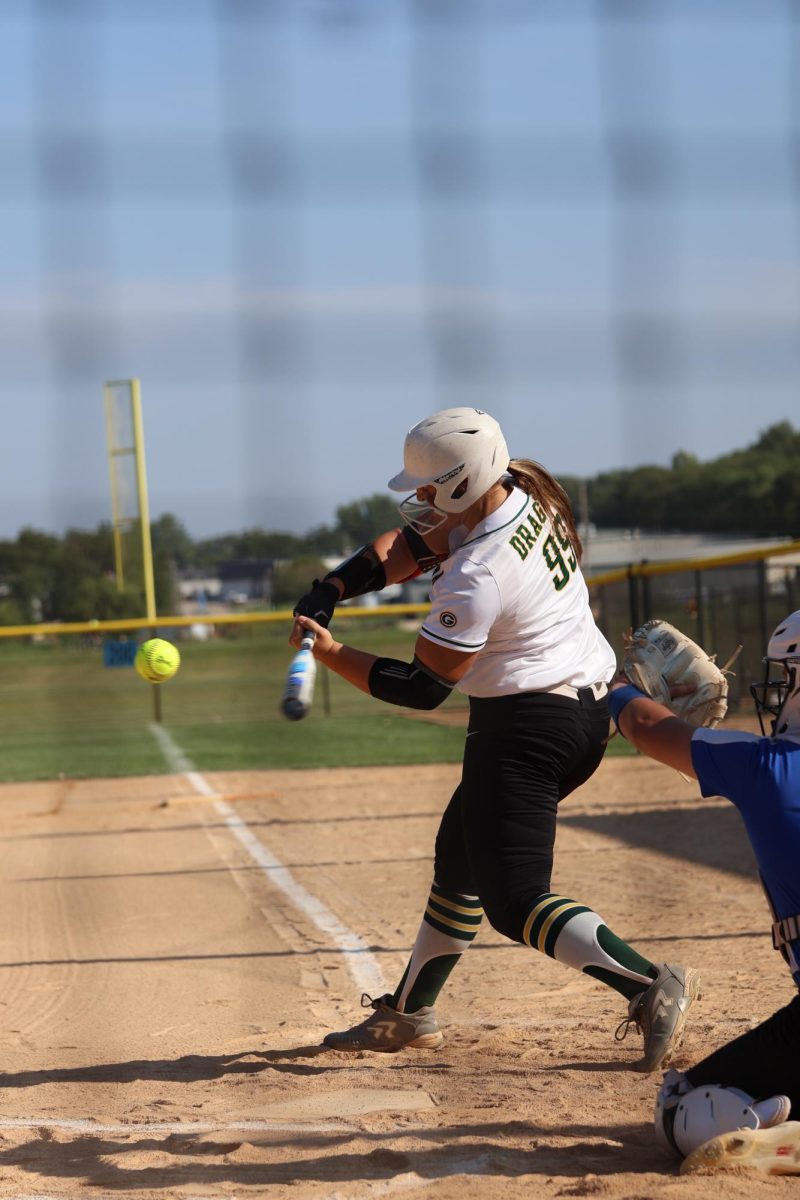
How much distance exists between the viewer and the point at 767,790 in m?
2.81

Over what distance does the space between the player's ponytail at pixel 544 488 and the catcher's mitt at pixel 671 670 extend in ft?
1.75

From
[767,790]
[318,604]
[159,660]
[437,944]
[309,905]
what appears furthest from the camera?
[309,905]

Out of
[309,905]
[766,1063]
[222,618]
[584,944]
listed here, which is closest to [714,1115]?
[766,1063]

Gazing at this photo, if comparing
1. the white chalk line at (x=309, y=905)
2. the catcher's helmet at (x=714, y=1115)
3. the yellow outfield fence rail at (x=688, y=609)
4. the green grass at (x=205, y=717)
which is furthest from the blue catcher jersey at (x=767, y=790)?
the yellow outfield fence rail at (x=688, y=609)

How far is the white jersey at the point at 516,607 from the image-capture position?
3324mm

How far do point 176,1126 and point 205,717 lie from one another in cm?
1814

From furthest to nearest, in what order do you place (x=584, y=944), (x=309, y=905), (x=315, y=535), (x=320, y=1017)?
(x=315, y=535), (x=309, y=905), (x=320, y=1017), (x=584, y=944)

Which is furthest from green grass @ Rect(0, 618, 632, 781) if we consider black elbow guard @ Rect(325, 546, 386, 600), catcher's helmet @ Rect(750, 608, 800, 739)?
catcher's helmet @ Rect(750, 608, 800, 739)

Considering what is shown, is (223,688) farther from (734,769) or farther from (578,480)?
(734,769)

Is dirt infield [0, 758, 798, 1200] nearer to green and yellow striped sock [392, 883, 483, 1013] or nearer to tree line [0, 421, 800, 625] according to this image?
green and yellow striped sock [392, 883, 483, 1013]

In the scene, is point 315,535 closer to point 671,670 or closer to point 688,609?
point 688,609

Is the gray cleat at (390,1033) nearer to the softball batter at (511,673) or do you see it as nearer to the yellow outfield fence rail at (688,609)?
the softball batter at (511,673)

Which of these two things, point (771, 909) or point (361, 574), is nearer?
point (771, 909)

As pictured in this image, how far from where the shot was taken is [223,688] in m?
27.5
